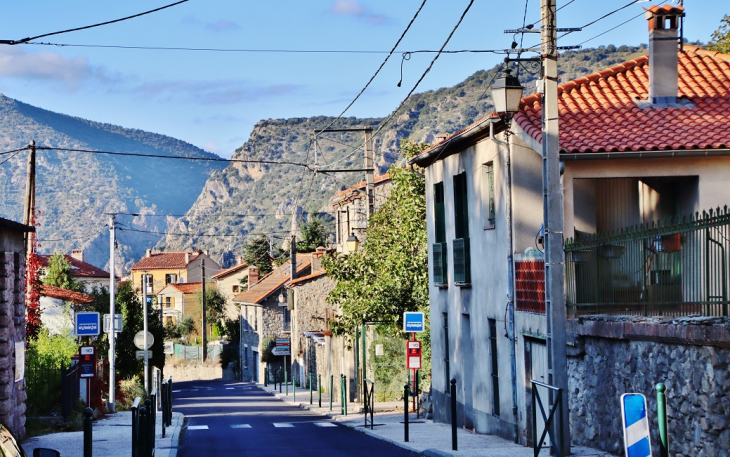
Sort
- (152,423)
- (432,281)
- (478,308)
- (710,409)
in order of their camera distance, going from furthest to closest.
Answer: (432,281)
(478,308)
(152,423)
(710,409)

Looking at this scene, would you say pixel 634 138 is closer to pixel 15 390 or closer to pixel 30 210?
pixel 15 390

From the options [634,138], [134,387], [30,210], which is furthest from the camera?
[134,387]

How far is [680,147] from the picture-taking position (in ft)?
55.9

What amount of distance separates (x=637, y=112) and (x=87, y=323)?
49.8 ft

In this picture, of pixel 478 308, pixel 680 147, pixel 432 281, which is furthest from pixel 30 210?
pixel 680 147

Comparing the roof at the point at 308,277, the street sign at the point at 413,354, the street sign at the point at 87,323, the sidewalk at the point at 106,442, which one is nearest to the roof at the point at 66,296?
the roof at the point at 308,277

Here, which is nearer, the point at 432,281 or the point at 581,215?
the point at 581,215

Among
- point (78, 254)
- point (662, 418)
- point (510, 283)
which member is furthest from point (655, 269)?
point (78, 254)

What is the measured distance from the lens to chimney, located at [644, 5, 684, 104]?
63.1 ft

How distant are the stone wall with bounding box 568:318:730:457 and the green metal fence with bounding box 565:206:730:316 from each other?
13.7 inches

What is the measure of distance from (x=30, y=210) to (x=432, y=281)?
12.7 meters

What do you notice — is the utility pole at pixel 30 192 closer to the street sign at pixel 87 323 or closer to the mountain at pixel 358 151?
the street sign at pixel 87 323

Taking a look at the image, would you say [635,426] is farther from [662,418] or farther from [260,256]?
[260,256]

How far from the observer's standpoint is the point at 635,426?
895cm
